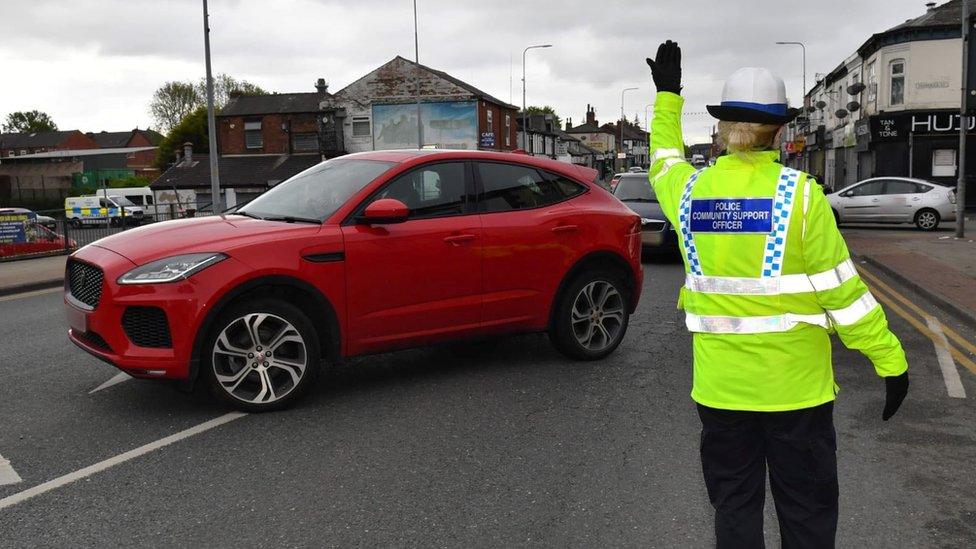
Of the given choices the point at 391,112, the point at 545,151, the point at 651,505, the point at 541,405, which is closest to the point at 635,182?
the point at 541,405

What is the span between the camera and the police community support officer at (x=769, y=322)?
8.48ft

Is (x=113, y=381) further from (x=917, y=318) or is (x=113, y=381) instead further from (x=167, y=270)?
(x=917, y=318)

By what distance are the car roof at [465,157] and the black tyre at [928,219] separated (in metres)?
20.2

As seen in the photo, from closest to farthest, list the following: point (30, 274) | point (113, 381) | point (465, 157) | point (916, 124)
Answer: point (113, 381) < point (465, 157) < point (30, 274) < point (916, 124)

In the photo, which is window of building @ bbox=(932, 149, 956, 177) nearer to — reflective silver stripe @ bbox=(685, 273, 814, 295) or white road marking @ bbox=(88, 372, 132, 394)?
white road marking @ bbox=(88, 372, 132, 394)

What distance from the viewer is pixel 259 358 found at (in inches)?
216

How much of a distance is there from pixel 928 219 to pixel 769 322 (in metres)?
24.5

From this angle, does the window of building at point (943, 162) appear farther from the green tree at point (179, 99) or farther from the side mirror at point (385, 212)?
the green tree at point (179, 99)

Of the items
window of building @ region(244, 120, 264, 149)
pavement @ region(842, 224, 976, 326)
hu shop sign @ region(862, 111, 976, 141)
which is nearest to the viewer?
pavement @ region(842, 224, 976, 326)

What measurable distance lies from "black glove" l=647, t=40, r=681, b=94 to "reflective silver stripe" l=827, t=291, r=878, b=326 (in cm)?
96

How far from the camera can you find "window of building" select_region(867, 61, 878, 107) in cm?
3767

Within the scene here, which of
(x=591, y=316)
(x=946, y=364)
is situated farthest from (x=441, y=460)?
(x=946, y=364)

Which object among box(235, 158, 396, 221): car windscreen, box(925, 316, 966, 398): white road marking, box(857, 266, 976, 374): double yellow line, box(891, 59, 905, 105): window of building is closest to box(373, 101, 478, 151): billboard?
box(891, 59, 905, 105): window of building

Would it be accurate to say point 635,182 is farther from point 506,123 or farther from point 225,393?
point 506,123
